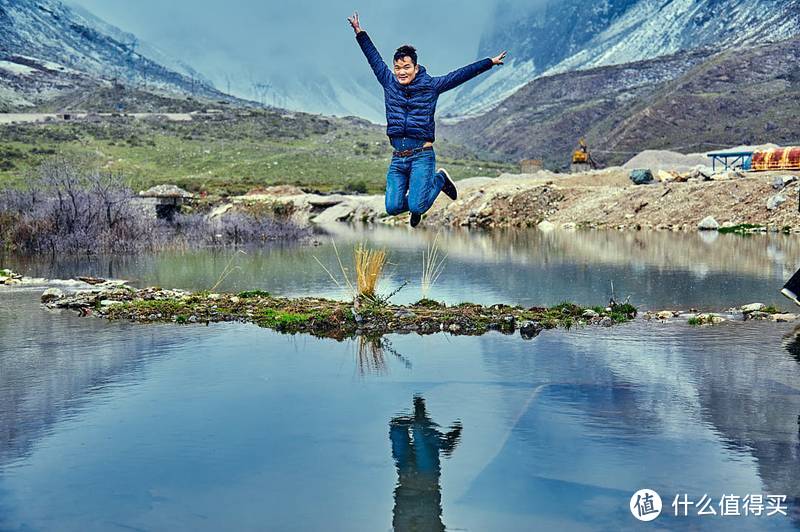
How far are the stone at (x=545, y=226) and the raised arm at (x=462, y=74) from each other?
3694 centimetres

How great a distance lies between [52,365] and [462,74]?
5.81 m

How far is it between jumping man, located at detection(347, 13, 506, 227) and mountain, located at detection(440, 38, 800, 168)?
344 feet

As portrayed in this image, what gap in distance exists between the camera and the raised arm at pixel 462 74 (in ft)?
36.9

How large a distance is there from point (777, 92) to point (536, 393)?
427 feet

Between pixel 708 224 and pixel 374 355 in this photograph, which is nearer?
pixel 374 355

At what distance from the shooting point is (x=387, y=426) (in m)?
8.15

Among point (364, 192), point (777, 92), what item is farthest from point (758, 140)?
point (364, 192)

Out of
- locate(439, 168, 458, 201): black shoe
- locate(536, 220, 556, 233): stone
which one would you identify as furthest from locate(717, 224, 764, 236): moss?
locate(439, 168, 458, 201): black shoe

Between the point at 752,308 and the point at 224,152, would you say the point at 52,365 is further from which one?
the point at 224,152

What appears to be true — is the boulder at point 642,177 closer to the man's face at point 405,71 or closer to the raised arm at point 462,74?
the raised arm at point 462,74

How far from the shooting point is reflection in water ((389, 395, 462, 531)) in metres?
6.09

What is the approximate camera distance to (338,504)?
6.30 meters

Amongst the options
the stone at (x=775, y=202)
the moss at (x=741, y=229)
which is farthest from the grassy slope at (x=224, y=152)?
the stone at (x=775, y=202)

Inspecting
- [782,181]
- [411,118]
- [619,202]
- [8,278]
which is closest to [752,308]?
[411,118]
